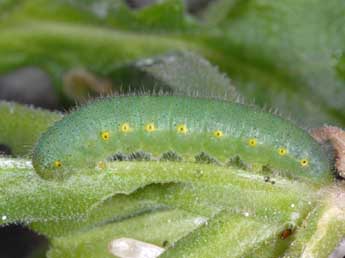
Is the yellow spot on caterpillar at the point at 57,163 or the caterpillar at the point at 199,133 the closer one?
the yellow spot on caterpillar at the point at 57,163

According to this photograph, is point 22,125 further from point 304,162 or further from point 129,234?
point 304,162

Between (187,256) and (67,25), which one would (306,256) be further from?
(67,25)

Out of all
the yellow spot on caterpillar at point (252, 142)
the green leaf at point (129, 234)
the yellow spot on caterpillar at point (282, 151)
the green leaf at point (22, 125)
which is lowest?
the green leaf at point (129, 234)

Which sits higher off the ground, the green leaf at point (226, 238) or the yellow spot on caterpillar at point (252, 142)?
the yellow spot on caterpillar at point (252, 142)

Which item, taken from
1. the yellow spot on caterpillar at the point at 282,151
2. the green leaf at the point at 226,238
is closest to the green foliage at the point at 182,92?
the green leaf at the point at 226,238

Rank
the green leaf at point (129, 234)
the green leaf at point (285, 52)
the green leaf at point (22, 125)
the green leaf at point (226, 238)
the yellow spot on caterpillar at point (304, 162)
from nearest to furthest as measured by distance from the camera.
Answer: the green leaf at point (226, 238)
the yellow spot on caterpillar at point (304, 162)
the green leaf at point (129, 234)
the green leaf at point (22, 125)
the green leaf at point (285, 52)

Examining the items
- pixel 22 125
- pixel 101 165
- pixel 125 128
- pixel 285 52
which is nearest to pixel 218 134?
pixel 125 128

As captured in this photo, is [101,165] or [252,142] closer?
[101,165]

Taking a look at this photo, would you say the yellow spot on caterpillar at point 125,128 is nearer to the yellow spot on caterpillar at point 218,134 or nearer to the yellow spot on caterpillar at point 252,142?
the yellow spot on caterpillar at point 218,134
